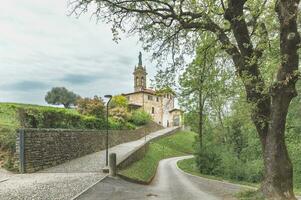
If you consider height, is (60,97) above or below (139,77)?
below

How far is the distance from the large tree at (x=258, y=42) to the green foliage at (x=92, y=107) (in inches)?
982

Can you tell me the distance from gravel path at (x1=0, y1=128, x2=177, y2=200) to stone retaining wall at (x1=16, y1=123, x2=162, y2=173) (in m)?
0.64

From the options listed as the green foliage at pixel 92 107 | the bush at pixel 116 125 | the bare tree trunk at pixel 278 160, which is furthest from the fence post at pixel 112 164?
the bush at pixel 116 125

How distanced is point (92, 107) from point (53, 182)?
2272 centimetres

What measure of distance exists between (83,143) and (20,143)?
9446 mm

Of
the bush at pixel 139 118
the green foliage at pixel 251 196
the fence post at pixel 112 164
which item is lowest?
the green foliage at pixel 251 196

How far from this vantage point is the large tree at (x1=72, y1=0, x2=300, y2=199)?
12.0 meters

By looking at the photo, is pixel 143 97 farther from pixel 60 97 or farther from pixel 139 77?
pixel 60 97

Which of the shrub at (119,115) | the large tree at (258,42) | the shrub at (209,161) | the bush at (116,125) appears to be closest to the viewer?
the large tree at (258,42)

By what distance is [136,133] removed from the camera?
193ft

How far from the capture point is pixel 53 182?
17.5 meters

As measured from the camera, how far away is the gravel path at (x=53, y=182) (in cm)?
1445

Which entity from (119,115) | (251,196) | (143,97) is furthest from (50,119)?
(143,97)

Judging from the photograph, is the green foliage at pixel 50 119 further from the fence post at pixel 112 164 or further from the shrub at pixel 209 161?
the shrub at pixel 209 161
